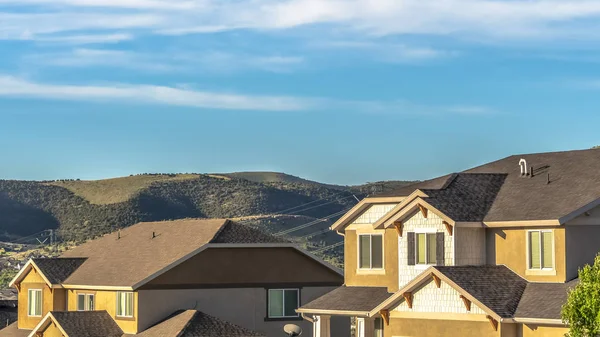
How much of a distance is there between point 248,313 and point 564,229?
814 inches

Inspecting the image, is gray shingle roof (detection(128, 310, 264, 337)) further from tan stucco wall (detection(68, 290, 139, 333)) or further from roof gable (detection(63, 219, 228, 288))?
roof gable (detection(63, 219, 228, 288))

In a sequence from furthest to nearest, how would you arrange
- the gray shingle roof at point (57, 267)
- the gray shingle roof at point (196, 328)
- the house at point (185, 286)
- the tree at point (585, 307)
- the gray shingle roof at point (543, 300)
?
the gray shingle roof at point (57, 267) → the house at point (185, 286) → the gray shingle roof at point (196, 328) → the gray shingle roof at point (543, 300) → the tree at point (585, 307)

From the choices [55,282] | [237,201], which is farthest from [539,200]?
[237,201]

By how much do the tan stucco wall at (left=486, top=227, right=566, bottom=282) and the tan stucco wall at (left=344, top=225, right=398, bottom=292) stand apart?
148 inches

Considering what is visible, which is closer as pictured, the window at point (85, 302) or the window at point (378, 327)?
the window at point (378, 327)

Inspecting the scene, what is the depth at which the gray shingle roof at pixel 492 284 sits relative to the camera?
1561 inches

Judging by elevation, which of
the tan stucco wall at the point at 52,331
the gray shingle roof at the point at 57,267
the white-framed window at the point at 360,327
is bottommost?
the tan stucco wall at the point at 52,331

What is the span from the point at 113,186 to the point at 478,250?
5339 inches

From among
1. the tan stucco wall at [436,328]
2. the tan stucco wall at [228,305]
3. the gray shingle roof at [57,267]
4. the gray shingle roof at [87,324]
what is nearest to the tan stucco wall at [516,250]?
the tan stucco wall at [436,328]

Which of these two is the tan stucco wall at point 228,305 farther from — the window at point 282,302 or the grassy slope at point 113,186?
the grassy slope at point 113,186

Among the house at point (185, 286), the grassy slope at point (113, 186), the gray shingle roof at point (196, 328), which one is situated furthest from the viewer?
the grassy slope at point (113, 186)

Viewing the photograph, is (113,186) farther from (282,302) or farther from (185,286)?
(185,286)

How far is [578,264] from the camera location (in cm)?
4081

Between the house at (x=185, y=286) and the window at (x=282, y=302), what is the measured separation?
0.05 m
